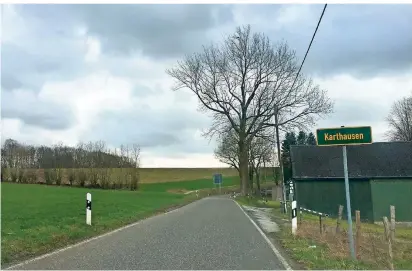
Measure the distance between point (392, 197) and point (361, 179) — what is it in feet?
8.28

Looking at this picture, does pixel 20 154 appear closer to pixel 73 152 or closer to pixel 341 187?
pixel 73 152

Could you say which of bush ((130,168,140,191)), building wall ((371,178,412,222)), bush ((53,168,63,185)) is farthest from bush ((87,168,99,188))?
building wall ((371,178,412,222))

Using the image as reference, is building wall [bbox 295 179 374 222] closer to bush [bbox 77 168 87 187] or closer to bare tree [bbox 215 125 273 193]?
bare tree [bbox 215 125 273 193]

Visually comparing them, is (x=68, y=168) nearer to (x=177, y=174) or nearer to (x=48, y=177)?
(x=48, y=177)

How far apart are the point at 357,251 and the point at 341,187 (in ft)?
87.7

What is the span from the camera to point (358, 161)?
123ft

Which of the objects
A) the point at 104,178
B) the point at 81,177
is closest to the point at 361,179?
the point at 104,178

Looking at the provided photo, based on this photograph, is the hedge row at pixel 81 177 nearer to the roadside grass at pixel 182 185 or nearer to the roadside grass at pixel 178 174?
the roadside grass at pixel 182 185

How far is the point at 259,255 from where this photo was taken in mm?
9992

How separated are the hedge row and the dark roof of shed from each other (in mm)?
40541

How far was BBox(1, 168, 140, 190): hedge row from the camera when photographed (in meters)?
72.8

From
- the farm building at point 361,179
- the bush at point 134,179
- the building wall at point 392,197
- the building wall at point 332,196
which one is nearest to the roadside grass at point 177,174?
the bush at point 134,179

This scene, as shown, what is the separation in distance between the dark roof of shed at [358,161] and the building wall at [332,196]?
22.6 inches

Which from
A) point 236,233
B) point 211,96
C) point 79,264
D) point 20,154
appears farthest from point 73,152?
point 79,264
